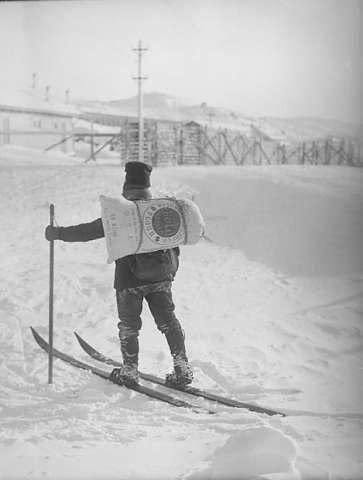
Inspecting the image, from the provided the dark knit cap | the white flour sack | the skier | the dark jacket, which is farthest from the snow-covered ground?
the dark knit cap

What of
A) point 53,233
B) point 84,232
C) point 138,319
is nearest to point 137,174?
point 84,232

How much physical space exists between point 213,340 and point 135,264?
55.8 inches

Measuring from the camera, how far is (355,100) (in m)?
3.67

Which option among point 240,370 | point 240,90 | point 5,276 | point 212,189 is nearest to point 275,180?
point 212,189

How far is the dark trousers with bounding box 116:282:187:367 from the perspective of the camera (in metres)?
3.20

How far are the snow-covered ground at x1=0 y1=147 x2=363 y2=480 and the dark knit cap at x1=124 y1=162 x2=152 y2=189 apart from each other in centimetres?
126

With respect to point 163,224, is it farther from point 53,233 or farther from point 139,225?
point 53,233

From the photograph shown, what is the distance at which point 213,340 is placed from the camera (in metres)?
4.27

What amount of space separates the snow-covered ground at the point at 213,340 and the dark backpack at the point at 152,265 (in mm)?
704

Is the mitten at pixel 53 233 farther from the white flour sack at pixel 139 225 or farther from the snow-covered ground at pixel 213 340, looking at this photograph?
the snow-covered ground at pixel 213 340

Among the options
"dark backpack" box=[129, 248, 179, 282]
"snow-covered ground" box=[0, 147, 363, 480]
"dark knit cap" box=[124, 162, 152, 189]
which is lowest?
"snow-covered ground" box=[0, 147, 363, 480]

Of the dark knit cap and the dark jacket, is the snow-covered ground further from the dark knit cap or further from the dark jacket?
the dark knit cap

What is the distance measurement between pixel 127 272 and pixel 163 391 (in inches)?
30.2

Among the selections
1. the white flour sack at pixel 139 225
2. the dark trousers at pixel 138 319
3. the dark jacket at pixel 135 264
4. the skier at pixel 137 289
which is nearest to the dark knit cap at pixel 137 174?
the skier at pixel 137 289
